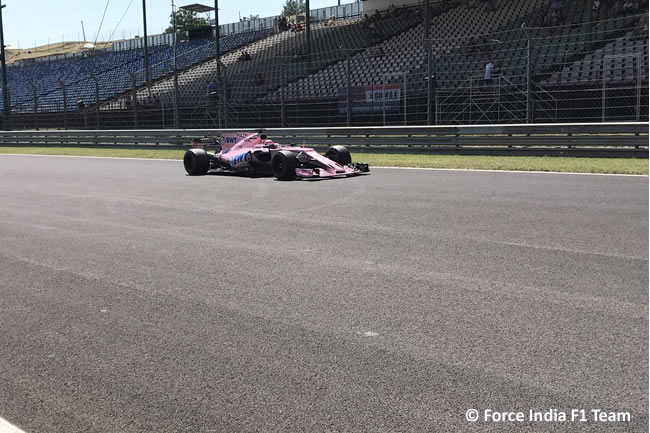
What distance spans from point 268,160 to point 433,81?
869cm

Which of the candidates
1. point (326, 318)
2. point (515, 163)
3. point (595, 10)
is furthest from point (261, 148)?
point (595, 10)

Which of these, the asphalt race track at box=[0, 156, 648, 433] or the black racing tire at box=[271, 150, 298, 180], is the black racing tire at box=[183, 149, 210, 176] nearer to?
the black racing tire at box=[271, 150, 298, 180]

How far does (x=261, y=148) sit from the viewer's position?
13.1 meters

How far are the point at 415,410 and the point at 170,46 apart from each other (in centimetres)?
5357

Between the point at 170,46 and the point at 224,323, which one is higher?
the point at 170,46

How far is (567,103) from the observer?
18.6 m

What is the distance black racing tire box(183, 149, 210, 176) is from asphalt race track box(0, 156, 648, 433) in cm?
540

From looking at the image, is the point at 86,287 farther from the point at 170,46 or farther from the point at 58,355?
the point at 170,46

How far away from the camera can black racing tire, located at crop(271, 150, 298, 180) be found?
40.0 ft

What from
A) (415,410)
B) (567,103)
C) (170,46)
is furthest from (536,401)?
(170,46)

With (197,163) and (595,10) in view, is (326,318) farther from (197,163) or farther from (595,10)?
(595,10)

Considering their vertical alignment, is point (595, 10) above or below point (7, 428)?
above

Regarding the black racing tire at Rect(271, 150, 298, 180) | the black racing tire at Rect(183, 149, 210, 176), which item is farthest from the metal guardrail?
the black racing tire at Rect(271, 150, 298, 180)

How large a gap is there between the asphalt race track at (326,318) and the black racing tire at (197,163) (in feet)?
17.7
